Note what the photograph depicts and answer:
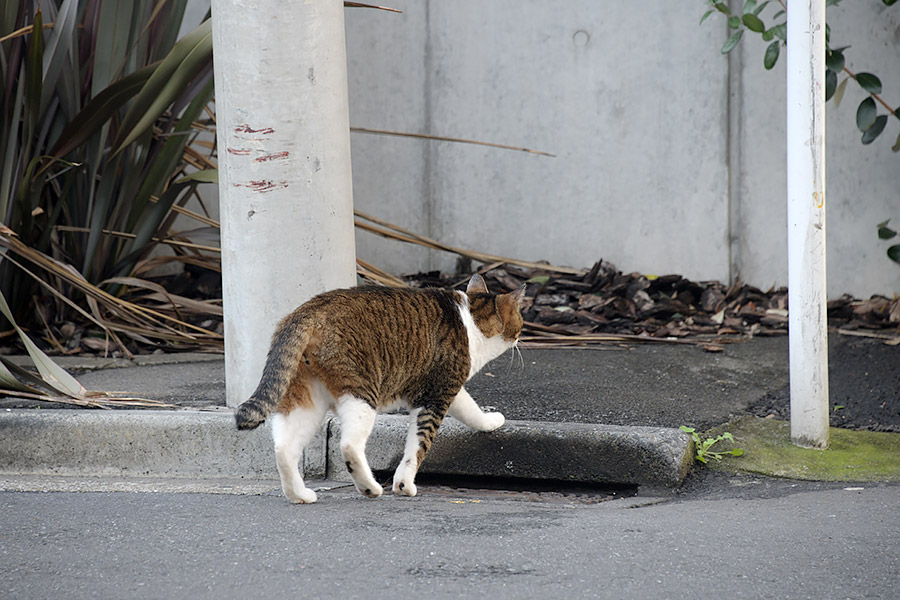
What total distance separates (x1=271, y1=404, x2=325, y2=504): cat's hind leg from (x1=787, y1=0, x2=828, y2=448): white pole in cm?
181

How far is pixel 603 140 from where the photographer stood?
21.1 ft

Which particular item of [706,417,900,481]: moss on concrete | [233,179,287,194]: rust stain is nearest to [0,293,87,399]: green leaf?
[233,179,287,194]: rust stain

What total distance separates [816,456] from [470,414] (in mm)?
1310

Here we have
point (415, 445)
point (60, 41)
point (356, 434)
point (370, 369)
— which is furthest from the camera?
point (60, 41)

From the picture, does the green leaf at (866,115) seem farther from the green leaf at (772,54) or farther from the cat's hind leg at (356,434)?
the cat's hind leg at (356,434)

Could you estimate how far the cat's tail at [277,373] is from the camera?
2896mm

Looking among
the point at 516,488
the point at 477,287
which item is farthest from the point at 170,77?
the point at 516,488

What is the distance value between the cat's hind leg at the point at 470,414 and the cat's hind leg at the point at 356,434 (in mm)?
419

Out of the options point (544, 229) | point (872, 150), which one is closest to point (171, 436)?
point (544, 229)

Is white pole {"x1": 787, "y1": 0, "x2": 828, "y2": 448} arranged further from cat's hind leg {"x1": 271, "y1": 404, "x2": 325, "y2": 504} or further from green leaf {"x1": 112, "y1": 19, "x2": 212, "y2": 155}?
green leaf {"x1": 112, "y1": 19, "x2": 212, "y2": 155}

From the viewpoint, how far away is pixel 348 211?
3924 mm

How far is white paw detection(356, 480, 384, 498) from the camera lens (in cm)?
318

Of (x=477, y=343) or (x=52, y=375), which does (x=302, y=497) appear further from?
(x=52, y=375)

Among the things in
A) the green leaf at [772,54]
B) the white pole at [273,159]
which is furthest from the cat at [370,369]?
the green leaf at [772,54]
